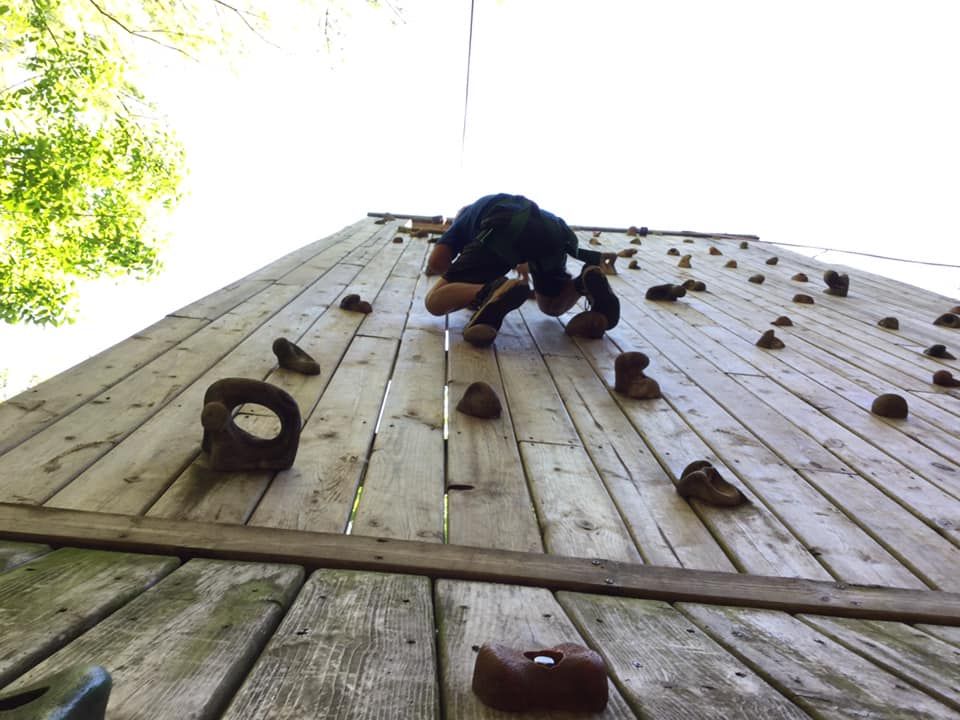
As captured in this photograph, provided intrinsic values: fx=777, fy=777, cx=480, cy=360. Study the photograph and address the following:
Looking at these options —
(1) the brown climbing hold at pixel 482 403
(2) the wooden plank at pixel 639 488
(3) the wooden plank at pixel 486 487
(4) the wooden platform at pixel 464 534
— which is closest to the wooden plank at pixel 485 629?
(4) the wooden platform at pixel 464 534

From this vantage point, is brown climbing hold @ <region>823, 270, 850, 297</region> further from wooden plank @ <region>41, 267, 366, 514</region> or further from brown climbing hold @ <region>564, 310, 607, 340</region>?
wooden plank @ <region>41, 267, 366, 514</region>

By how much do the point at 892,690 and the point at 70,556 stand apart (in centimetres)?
104

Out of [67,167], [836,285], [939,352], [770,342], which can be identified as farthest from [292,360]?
[67,167]

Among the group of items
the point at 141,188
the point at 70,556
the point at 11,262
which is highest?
the point at 70,556

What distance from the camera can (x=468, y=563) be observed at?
1.14 m

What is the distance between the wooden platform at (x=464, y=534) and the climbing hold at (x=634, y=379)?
2.4 inches

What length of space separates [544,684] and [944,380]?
2238 millimetres

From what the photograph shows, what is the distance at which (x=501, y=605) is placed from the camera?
1.03 meters

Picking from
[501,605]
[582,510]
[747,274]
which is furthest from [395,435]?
[747,274]

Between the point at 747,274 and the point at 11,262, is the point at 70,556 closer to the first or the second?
the point at 747,274

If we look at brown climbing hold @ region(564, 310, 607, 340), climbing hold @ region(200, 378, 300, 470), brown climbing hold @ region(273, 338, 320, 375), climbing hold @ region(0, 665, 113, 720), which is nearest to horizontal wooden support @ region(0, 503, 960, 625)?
climbing hold @ region(200, 378, 300, 470)

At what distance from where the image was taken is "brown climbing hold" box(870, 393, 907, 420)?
211 cm

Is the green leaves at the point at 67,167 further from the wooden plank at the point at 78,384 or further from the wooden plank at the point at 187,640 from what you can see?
the wooden plank at the point at 187,640

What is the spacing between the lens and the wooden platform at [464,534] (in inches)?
31.9
